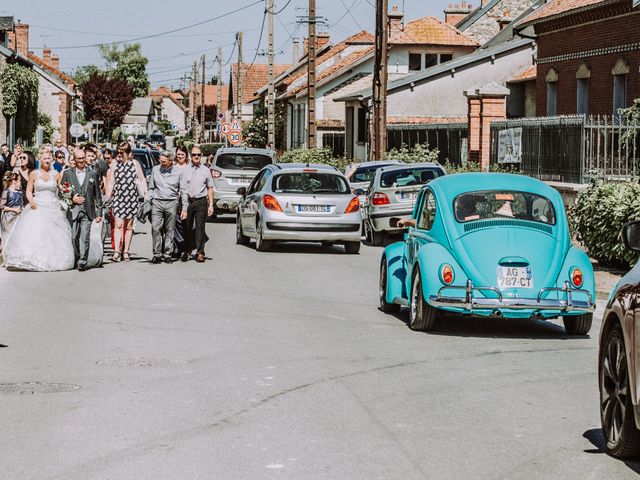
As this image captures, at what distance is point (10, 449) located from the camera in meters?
7.05

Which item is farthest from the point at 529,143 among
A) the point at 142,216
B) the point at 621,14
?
the point at 142,216

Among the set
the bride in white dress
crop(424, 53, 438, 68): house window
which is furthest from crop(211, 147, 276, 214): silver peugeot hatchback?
crop(424, 53, 438, 68): house window

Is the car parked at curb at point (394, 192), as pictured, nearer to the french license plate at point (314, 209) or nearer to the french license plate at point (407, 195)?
the french license plate at point (407, 195)

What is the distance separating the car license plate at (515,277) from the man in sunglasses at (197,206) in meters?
8.98

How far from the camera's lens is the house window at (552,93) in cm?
3816

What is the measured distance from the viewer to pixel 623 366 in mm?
6703

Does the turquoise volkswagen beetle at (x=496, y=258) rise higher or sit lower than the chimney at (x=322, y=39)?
lower

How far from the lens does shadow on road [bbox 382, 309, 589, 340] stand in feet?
40.5

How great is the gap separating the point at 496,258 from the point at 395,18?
61612mm

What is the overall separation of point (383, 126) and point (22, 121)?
3320cm

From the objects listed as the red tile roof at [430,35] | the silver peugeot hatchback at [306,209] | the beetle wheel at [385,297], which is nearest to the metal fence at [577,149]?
the silver peugeot hatchback at [306,209]

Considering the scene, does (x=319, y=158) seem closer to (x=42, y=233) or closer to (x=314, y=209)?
(x=314, y=209)

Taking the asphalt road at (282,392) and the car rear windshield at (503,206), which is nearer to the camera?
the asphalt road at (282,392)

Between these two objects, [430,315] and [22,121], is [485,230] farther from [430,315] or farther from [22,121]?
[22,121]
